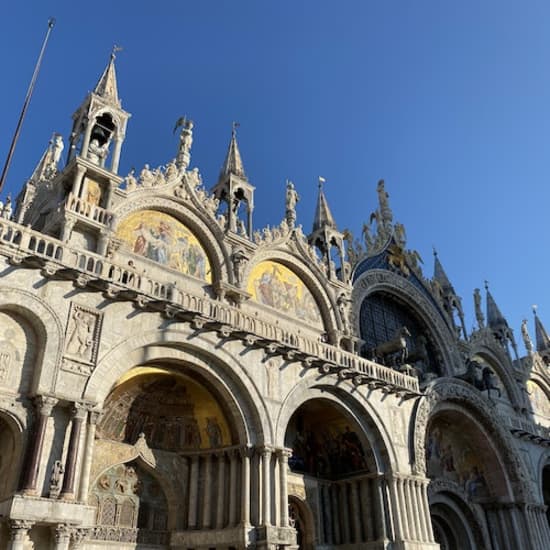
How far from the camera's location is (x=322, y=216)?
25656 millimetres

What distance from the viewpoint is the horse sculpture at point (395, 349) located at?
22250 mm

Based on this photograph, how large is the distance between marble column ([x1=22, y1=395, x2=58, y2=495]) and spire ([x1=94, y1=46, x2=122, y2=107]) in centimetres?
1078

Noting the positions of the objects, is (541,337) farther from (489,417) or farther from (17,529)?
(17,529)

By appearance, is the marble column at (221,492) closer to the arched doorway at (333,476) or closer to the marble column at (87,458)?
the arched doorway at (333,476)

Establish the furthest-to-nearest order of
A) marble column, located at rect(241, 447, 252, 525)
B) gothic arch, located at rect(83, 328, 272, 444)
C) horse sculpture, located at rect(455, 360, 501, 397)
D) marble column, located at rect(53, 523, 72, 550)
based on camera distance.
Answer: horse sculpture, located at rect(455, 360, 501, 397), marble column, located at rect(241, 447, 252, 525), gothic arch, located at rect(83, 328, 272, 444), marble column, located at rect(53, 523, 72, 550)

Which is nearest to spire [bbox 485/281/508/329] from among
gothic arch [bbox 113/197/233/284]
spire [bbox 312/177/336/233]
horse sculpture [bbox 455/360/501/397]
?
horse sculpture [bbox 455/360/501/397]

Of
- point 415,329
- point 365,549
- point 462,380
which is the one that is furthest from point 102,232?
point 415,329

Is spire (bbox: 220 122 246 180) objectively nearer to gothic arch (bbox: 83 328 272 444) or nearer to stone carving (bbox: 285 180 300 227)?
stone carving (bbox: 285 180 300 227)

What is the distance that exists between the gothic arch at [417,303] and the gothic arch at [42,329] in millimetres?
15694

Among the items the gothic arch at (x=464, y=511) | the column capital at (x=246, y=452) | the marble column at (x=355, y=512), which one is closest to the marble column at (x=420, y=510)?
the marble column at (x=355, y=512)

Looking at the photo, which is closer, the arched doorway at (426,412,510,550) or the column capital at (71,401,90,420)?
the column capital at (71,401,90,420)

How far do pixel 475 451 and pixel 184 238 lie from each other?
15.4m

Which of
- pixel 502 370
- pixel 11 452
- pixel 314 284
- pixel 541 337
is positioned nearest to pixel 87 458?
pixel 11 452

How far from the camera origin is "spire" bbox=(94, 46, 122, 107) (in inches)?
717
